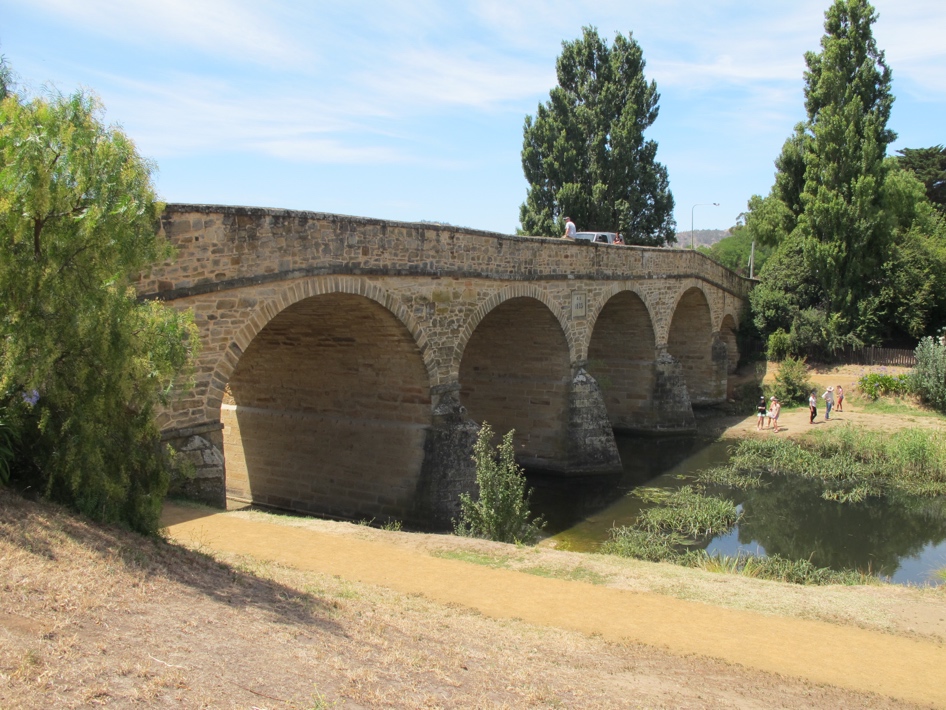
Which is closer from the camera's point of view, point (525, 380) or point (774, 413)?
point (525, 380)

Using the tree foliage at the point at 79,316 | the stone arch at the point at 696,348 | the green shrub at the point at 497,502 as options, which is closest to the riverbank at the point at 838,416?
the stone arch at the point at 696,348

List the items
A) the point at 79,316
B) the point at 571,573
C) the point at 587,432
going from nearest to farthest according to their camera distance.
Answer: the point at 79,316
the point at 571,573
the point at 587,432

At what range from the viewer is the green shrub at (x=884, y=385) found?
24.2 meters

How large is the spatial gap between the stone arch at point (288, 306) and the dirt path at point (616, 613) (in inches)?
61.0

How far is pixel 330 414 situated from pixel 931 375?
18.3m

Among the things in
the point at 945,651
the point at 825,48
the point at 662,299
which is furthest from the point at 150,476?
the point at 825,48

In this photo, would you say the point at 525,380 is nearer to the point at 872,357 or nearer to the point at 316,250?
→ the point at 316,250

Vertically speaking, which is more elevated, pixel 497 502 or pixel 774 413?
pixel 774 413

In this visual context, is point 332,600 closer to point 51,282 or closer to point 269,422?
point 51,282

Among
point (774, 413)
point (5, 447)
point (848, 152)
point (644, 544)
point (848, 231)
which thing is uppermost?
point (848, 152)

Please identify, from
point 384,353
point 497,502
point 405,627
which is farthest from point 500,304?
point 405,627

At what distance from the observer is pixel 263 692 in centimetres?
393

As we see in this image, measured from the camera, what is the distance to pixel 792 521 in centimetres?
1502

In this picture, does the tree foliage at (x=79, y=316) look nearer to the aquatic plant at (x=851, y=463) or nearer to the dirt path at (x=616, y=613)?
the dirt path at (x=616, y=613)
